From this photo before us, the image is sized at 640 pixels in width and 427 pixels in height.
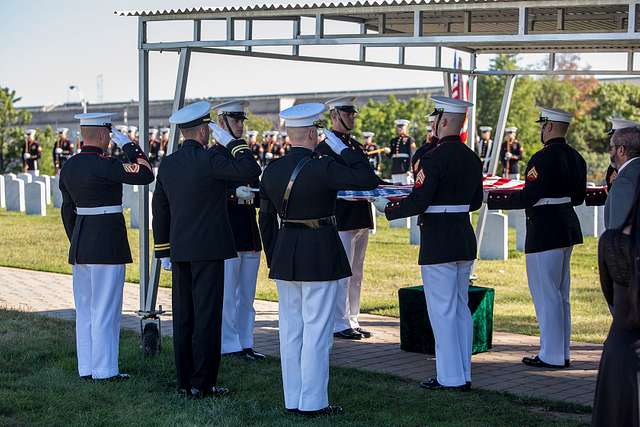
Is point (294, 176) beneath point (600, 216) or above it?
above

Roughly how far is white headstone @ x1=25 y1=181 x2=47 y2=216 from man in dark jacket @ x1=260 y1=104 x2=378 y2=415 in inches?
761

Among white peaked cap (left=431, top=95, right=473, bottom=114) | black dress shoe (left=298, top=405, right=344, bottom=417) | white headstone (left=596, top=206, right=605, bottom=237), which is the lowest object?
black dress shoe (left=298, top=405, right=344, bottom=417)

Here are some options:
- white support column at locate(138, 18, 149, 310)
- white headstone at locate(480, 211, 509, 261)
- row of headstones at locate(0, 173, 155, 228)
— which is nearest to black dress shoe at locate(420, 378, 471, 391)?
white support column at locate(138, 18, 149, 310)

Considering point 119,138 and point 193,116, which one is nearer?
point 193,116

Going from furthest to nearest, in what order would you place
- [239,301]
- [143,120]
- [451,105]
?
[239,301] < [143,120] < [451,105]

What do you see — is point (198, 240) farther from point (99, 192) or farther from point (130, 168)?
point (99, 192)

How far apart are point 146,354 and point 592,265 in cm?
897

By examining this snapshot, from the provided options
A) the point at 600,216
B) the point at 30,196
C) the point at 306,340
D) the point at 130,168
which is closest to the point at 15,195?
the point at 30,196

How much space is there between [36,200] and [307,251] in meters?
19.7

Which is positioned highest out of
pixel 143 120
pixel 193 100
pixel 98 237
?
pixel 193 100

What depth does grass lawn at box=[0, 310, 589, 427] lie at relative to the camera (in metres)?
7.06

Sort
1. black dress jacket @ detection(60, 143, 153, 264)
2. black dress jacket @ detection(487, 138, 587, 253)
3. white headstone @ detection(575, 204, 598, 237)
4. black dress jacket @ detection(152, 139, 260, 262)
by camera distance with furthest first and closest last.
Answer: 1. white headstone @ detection(575, 204, 598, 237)
2. black dress jacket @ detection(487, 138, 587, 253)
3. black dress jacket @ detection(60, 143, 153, 264)
4. black dress jacket @ detection(152, 139, 260, 262)

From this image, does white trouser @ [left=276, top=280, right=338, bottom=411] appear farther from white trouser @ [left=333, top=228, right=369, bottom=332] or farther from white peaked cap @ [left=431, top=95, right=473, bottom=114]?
white trouser @ [left=333, top=228, right=369, bottom=332]

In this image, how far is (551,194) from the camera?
346 inches
